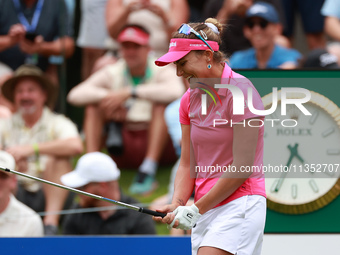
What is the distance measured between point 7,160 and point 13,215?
18.1 inches

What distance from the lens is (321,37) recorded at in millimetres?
6410

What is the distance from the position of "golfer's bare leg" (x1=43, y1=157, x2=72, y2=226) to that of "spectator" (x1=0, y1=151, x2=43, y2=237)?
24 centimetres

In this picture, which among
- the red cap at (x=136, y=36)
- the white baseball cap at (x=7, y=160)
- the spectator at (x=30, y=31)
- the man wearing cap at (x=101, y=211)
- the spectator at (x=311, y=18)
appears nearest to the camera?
the man wearing cap at (x=101, y=211)

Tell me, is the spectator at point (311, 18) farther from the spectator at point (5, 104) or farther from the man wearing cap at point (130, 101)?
the spectator at point (5, 104)

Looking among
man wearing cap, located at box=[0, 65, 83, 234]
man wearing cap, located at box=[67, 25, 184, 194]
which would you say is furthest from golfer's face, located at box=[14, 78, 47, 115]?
man wearing cap, located at box=[67, 25, 184, 194]

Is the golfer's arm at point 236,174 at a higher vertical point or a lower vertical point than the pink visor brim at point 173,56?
lower

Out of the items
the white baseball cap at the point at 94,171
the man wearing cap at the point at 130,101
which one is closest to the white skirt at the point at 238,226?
the white baseball cap at the point at 94,171

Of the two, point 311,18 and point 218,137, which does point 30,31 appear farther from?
point 218,137

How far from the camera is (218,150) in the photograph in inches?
133

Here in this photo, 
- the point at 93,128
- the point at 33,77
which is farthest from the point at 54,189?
the point at 33,77

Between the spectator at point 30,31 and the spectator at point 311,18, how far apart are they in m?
1.97

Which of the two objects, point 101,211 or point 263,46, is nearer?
point 101,211

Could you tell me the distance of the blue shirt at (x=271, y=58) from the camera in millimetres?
5828

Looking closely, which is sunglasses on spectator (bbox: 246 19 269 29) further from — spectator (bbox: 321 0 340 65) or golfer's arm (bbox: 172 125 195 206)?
golfer's arm (bbox: 172 125 195 206)
